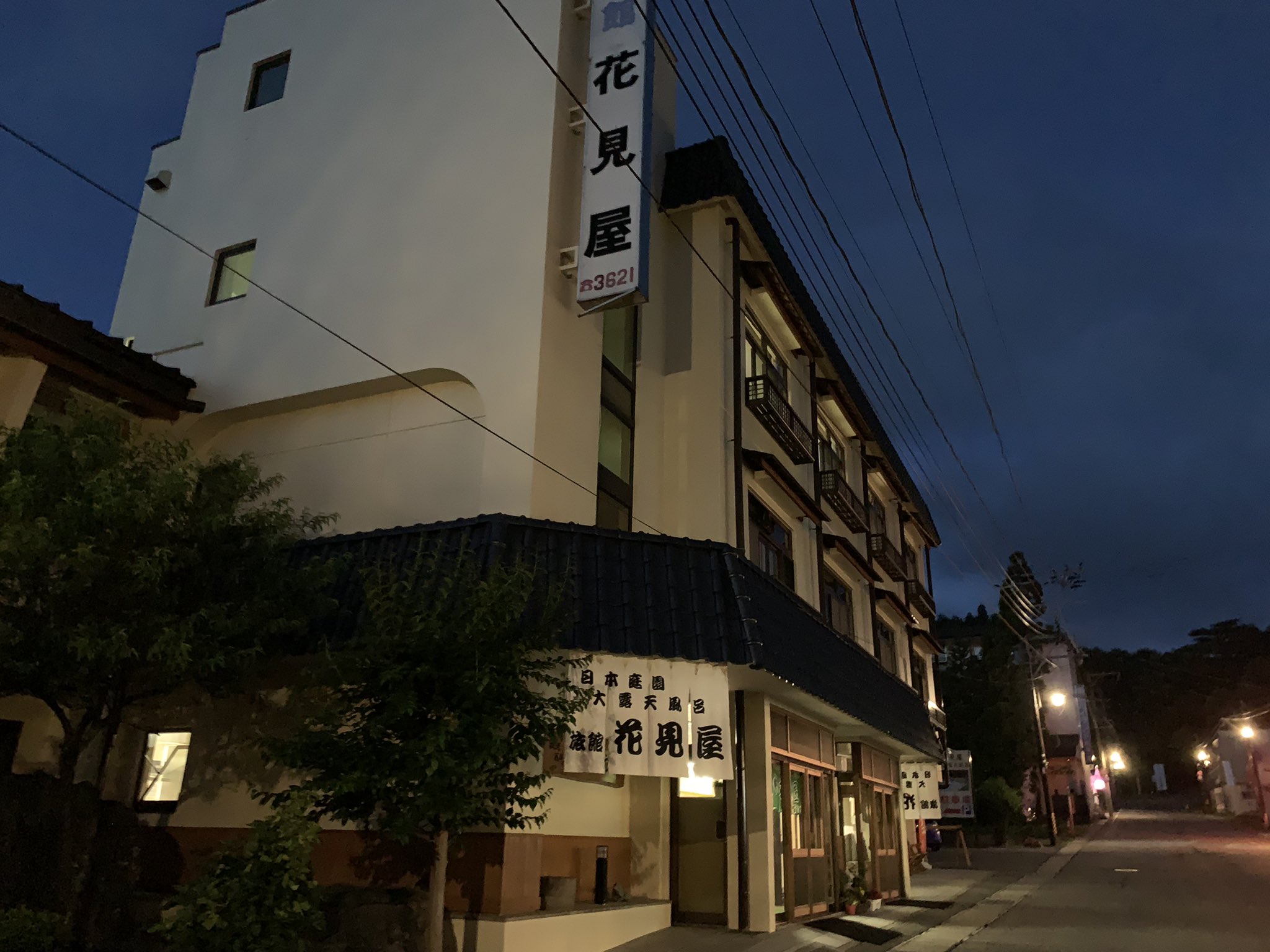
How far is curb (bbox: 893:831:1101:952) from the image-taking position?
13898 mm

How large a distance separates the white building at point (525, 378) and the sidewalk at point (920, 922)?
0.49 metres

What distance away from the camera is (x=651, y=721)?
11.0 meters

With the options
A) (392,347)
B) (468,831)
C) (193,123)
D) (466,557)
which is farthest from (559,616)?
(193,123)

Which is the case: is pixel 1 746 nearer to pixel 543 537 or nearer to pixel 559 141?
pixel 543 537

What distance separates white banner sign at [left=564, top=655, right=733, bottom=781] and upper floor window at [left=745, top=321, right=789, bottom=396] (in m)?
7.97

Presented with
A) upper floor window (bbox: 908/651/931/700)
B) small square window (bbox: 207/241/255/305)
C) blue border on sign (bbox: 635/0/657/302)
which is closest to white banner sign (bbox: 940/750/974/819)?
upper floor window (bbox: 908/651/931/700)

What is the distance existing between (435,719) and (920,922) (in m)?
12.3

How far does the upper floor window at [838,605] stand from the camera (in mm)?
20562

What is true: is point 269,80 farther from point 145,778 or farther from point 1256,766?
point 1256,766

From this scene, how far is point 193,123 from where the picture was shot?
19219 mm

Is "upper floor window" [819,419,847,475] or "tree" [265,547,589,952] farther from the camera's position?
"upper floor window" [819,419,847,475]

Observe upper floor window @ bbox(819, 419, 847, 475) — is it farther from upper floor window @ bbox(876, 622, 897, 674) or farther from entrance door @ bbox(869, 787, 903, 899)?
entrance door @ bbox(869, 787, 903, 899)

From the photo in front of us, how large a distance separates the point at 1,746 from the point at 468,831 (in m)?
7.35

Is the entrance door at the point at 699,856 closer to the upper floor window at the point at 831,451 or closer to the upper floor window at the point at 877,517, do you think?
the upper floor window at the point at 831,451
